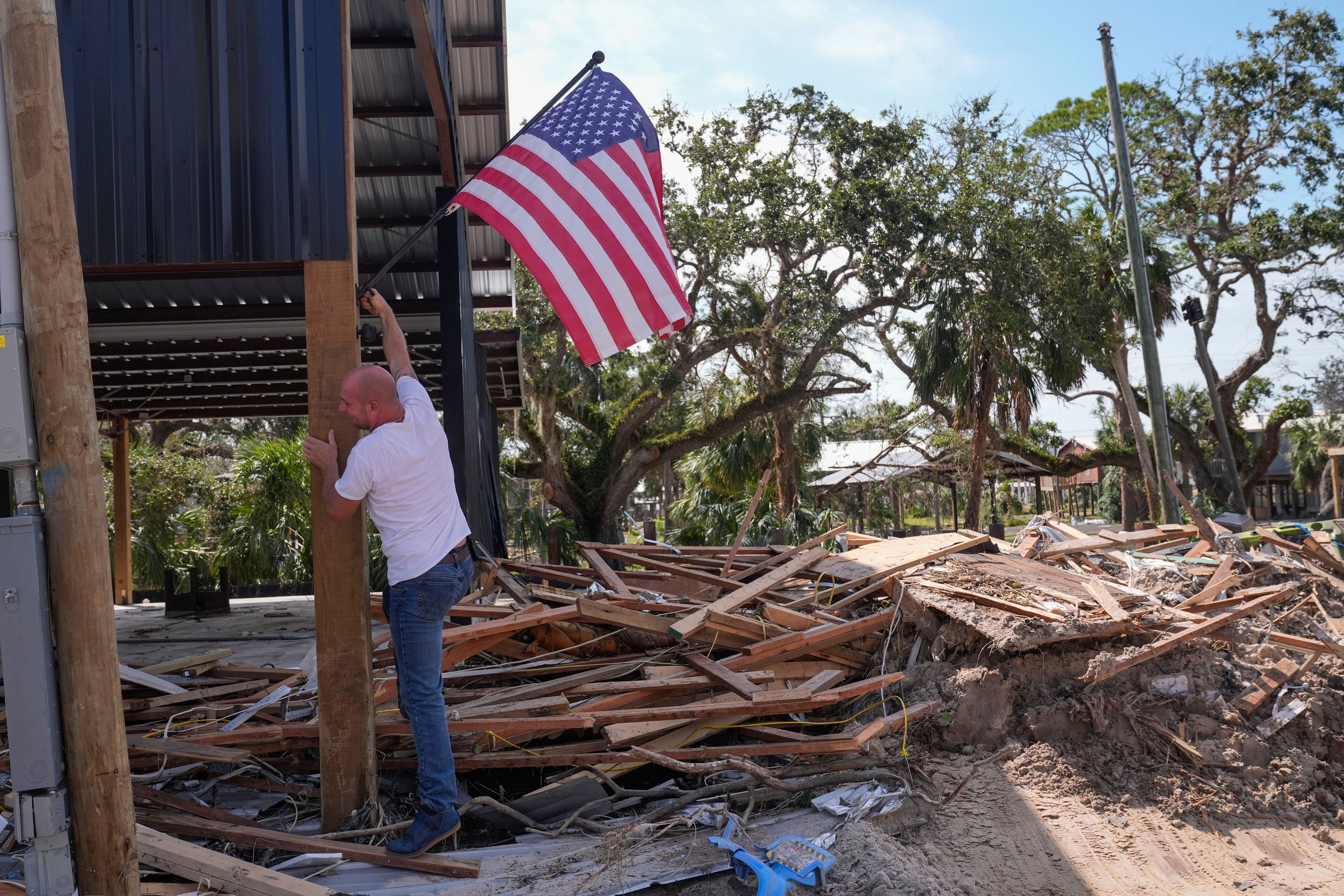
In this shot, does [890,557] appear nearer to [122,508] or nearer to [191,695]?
[191,695]

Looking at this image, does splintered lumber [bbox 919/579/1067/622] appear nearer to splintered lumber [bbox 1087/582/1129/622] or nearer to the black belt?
splintered lumber [bbox 1087/582/1129/622]

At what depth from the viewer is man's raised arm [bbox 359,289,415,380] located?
4523 mm

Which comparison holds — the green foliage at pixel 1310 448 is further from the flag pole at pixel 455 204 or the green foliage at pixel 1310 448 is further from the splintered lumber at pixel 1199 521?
the flag pole at pixel 455 204

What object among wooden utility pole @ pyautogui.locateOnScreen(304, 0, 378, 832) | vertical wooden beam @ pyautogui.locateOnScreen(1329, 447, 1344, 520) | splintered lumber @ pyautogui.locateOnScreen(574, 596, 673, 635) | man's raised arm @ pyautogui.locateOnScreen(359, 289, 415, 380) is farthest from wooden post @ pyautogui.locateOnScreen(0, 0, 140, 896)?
vertical wooden beam @ pyautogui.locateOnScreen(1329, 447, 1344, 520)

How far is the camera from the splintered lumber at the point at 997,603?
20.0 feet

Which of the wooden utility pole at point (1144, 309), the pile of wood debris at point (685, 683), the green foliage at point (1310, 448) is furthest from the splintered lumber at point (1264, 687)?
the green foliage at point (1310, 448)

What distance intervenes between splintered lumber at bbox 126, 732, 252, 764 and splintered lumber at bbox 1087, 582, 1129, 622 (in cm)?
521

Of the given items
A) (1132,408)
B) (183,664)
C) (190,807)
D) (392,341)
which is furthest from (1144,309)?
(190,807)

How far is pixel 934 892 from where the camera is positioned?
4141 millimetres

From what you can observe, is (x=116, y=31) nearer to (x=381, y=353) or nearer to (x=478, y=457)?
(x=478, y=457)

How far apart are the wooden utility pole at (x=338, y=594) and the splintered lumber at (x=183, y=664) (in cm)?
249

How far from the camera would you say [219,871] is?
377cm

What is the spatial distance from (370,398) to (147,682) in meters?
2.96

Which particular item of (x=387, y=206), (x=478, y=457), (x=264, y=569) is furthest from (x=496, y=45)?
(x=264, y=569)
